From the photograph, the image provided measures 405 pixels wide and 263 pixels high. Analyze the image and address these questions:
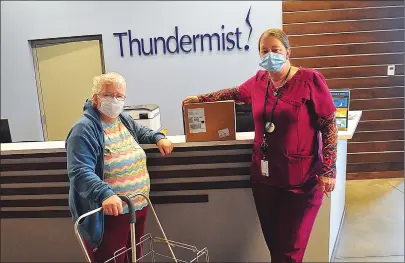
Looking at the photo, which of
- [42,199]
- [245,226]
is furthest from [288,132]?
[42,199]

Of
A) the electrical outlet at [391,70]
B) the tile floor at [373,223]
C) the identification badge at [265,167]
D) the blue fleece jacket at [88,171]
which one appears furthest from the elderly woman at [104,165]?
the electrical outlet at [391,70]

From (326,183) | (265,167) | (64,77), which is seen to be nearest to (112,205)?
(265,167)

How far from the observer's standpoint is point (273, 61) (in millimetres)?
1913

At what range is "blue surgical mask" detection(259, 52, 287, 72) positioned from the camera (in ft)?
6.28

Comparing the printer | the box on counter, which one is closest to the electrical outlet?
the box on counter

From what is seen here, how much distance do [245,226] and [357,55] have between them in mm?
3082

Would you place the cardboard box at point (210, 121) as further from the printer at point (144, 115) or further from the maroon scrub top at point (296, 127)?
the printer at point (144, 115)

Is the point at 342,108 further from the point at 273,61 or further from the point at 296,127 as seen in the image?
the point at 273,61

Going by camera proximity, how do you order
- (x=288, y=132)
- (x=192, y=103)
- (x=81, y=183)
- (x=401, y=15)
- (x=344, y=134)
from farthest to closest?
(x=401, y=15)
(x=344, y=134)
(x=192, y=103)
(x=288, y=132)
(x=81, y=183)

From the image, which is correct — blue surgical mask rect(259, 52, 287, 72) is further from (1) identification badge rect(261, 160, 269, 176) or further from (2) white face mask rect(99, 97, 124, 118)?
(2) white face mask rect(99, 97, 124, 118)

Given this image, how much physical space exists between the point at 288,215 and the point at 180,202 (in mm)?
A: 796

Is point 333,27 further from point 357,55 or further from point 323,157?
point 323,157

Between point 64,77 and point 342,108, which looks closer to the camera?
point 342,108

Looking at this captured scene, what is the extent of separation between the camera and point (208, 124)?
7.73ft
